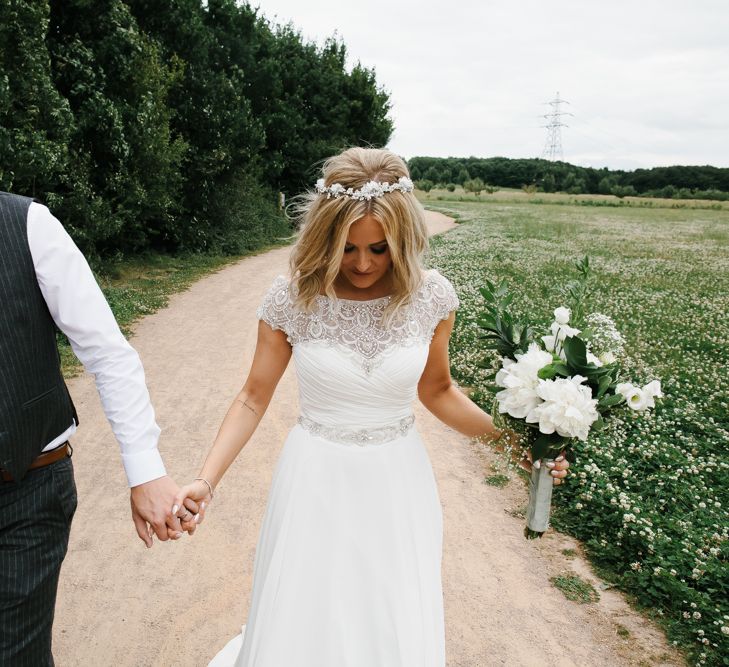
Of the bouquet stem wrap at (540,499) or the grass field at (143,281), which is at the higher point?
the bouquet stem wrap at (540,499)

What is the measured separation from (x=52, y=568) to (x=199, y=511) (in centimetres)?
53

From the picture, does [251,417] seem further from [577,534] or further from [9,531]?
[577,534]

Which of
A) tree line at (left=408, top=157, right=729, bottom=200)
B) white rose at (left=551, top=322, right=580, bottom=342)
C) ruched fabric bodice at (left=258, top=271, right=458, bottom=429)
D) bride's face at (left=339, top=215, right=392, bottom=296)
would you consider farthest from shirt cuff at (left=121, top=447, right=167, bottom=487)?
tree line at (left=408, top=157, right=729, bottom=200)

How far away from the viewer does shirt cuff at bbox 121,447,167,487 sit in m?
2.33

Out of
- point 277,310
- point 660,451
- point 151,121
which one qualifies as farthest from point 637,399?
point 151,121

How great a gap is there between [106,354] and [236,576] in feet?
8.15

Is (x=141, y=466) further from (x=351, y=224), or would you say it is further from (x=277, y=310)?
(x=351, y=224)

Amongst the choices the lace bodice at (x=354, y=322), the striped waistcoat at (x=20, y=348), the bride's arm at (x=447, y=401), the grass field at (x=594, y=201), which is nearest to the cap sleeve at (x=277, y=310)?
the lace bodice at (x=354, y=322)

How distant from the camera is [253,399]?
8.75 feet

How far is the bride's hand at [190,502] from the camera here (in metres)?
2.41

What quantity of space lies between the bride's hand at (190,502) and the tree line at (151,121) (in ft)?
29.3

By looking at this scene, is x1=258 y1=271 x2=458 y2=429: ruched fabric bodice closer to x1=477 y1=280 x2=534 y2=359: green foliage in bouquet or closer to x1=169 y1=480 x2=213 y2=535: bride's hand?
x1=477 y1=280 x2=534 y2=359: green foliage in bouquet

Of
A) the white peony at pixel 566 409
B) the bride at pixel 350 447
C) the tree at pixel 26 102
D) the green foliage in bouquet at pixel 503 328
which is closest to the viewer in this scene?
the white peony at pixel 566 409

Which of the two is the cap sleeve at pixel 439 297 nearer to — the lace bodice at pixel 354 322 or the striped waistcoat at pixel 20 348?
the lace bodice at pixel 354 322
